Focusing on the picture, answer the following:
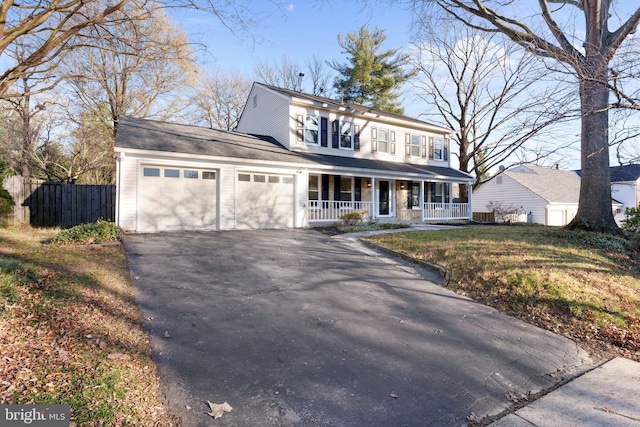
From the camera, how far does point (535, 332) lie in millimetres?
4609

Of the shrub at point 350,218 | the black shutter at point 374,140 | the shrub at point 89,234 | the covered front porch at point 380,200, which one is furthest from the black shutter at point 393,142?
the shrub at point 89,234

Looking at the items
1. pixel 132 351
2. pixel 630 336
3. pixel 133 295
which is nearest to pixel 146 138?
pixel 133 295

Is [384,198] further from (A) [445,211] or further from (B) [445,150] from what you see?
(B) [445,150]

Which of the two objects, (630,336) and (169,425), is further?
(630,336)

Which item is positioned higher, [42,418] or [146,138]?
[146,138]

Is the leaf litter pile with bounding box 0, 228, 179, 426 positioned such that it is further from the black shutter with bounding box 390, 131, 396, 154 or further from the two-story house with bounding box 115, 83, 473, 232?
the black shutter with bounding box 390, 131, 396, 154

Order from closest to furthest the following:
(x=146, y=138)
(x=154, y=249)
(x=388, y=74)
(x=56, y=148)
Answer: (x=154, y=249) → (x=146, y=138) → (x=56, y=148) → (x=388, y=74)

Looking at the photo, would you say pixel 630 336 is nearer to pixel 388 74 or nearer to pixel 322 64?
pixel 388 74

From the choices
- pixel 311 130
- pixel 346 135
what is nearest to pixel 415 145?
pixel 346 135

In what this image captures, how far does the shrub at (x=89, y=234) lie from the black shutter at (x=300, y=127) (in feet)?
29.1

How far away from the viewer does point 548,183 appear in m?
29.0

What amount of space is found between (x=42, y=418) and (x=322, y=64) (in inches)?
1314

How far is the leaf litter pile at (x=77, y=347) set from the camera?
7.77ft

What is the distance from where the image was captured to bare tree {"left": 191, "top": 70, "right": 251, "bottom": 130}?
94.2ft
